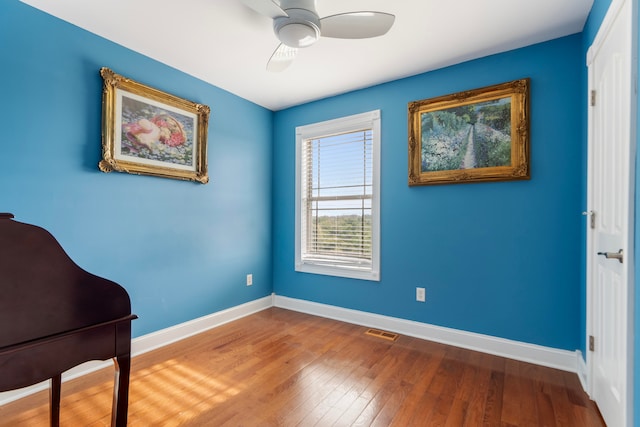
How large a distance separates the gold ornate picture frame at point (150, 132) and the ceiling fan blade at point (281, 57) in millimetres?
1046

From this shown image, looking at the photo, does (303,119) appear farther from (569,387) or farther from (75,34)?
(569,387)

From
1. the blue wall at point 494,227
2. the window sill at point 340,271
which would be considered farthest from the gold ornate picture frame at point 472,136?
the window sill at point 340,271

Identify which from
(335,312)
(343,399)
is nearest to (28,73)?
(343,399)

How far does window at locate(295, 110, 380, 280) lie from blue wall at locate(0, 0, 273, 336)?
1.90 feet

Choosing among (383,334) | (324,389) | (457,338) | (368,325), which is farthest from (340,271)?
(324,389)

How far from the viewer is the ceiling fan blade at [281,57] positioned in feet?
7.08

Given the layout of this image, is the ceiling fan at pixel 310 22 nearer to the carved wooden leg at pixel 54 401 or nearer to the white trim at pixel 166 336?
the carved wooden leg at pixel 54 401

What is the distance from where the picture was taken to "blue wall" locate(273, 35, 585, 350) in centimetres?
223

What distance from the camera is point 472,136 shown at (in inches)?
102

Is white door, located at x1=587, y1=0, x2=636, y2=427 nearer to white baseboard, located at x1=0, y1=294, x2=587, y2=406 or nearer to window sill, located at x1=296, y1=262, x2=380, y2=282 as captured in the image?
white baseboard, located at x1=0, y1=294, x2=587, y2=406

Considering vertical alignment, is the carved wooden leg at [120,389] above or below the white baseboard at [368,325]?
above

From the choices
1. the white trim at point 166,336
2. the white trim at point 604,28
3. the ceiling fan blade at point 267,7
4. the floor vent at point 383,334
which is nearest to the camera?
the white trim at point 604,28

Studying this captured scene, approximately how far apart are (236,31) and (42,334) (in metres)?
2.14

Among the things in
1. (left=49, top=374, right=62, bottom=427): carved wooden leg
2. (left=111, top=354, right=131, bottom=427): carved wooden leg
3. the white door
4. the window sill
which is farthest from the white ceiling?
(left=49, top=374, right=62, bottom=427): carved wooden leg
